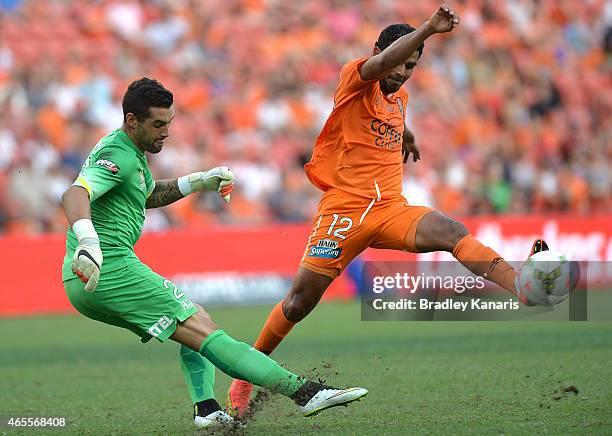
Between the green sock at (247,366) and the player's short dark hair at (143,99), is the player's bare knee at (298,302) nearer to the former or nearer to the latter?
the green sock at (247,366)

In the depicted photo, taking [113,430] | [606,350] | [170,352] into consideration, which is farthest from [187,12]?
[113,430]

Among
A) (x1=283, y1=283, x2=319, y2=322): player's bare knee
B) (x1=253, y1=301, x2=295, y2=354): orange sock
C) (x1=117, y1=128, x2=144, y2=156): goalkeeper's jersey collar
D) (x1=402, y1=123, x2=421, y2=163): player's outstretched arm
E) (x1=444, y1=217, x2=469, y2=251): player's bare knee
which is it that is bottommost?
(x1=253, y1=301, x2=295, y2=354): orange sock

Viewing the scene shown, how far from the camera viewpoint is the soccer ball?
21.5ft

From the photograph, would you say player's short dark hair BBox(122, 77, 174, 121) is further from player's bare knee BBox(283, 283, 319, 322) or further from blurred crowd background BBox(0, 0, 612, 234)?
blurred crowd background BBox(0, 0, 612, 234)

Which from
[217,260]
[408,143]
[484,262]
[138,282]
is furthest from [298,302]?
[217,260]

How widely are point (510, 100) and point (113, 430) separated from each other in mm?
16690

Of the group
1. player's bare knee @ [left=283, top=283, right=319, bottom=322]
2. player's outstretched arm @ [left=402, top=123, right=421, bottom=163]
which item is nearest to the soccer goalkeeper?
player's bare knee @ [left=283, top=283, right=319, bottom=322]

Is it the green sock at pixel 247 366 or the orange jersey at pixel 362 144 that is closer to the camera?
the green sock at pixel 247 366

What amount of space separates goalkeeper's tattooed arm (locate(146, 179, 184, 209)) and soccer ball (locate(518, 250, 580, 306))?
246 centimetres

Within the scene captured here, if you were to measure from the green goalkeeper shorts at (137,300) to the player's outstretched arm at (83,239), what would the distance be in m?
0.35

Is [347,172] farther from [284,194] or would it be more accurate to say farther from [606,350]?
[284,194]

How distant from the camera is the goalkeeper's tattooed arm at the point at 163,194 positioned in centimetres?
726

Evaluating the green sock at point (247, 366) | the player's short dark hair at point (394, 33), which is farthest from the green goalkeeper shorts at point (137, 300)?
the player's short dark hair at point (394, 33)

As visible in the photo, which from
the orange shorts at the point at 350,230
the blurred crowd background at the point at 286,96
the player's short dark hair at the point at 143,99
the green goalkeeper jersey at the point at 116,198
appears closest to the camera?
the green goalkeeper jersey at the point at 116,198
